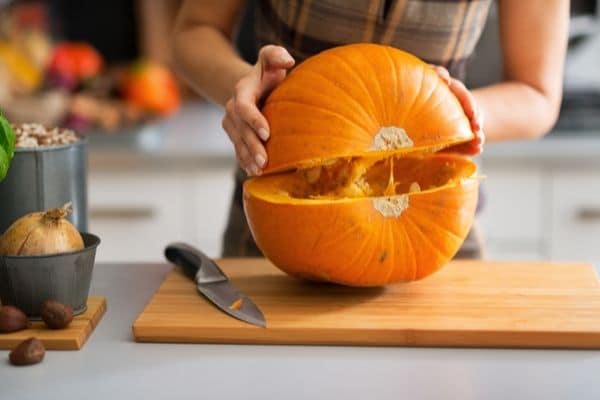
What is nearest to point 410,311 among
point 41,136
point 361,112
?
point 361,112

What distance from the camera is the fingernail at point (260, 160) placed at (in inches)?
Answer: 37.5

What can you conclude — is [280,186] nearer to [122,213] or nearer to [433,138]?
[433,138]

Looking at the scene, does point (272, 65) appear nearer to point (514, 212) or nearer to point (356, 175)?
point (356, 175)

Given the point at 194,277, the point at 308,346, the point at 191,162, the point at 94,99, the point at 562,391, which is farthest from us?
the point at 94,99

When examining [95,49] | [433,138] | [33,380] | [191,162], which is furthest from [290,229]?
[95,49]

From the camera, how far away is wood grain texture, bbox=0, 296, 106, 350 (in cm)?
88

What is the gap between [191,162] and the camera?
2.14m

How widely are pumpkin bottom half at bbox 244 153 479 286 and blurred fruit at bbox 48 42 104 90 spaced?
157 centimetres

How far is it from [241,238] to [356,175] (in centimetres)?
43

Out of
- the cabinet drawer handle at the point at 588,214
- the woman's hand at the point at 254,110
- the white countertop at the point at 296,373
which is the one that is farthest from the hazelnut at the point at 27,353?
the cabinet drawer handle at the point at 588,214

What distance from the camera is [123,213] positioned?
2176mm

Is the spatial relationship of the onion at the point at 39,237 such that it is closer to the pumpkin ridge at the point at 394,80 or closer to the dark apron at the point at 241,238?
the pumpkin ridge at the point at 394,80

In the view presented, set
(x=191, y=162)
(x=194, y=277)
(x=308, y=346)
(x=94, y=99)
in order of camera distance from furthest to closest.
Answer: (x=94, y=99) < (x=191, y=162) < (x=194, y=277) < (x=308, y=346)

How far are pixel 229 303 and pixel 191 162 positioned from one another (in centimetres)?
120
